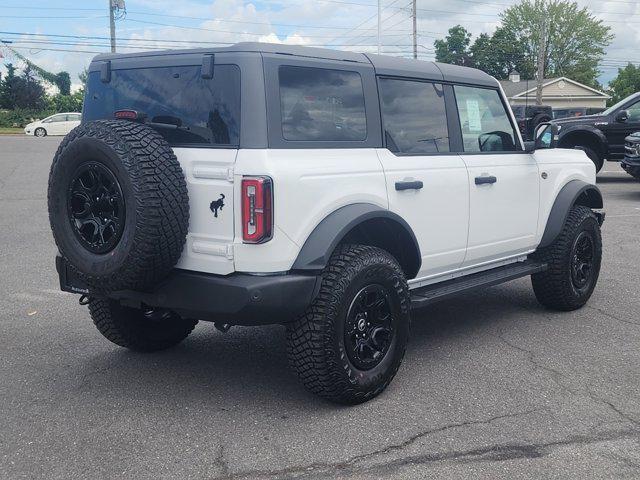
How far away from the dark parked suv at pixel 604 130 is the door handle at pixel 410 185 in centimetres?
1216

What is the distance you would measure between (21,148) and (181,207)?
25556mm

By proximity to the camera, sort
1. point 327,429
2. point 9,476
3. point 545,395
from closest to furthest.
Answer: point 9,476, point 327,429, point 545,395

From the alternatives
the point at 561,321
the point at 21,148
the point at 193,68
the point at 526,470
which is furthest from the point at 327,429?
the point at 21,148

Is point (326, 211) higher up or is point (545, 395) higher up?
point (326, 211)

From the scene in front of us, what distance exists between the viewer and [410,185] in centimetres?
446

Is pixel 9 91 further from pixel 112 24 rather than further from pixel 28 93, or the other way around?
pixel 112 24

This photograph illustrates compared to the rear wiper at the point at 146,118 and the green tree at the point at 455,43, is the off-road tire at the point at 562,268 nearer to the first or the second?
the rear wiper at the point at 146,118

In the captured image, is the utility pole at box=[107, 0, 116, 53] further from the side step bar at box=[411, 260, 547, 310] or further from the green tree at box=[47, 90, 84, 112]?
the side step bar at box=[411, 260, 547, 310]

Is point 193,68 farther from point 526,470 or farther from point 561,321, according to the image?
point 561,321

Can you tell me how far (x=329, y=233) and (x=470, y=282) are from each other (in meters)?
1.67

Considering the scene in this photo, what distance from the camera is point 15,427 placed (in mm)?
3855

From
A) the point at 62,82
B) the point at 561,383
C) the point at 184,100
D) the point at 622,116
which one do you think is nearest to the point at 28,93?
the point at 62,82

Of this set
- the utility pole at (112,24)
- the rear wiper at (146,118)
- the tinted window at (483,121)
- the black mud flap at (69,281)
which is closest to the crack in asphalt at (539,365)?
the tinted window at (483,121)

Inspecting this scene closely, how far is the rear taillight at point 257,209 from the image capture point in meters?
3.61
